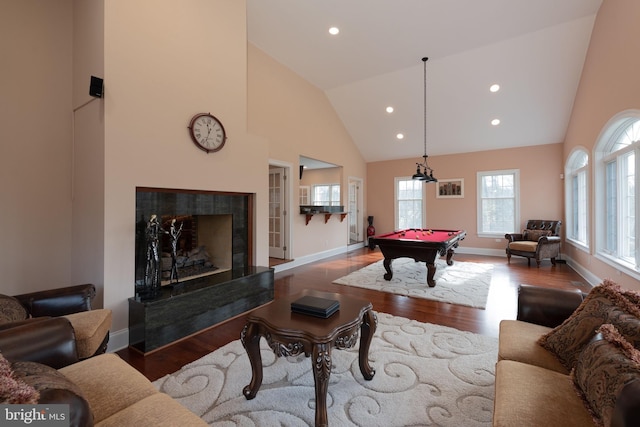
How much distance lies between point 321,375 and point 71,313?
2.08m

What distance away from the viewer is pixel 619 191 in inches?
163

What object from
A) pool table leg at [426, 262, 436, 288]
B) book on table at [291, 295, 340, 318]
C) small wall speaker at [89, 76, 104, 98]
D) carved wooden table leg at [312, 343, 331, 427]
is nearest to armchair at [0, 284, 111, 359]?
book on table at [291, 295, 340, 318]

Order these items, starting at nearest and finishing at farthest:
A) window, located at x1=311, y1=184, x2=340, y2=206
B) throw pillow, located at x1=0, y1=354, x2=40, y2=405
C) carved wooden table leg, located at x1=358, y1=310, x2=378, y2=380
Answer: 1. throw pillow, located at x1=0, y1=354, x2=40, y2=405
2. carved wooden table leg, located at x1=358, y1=310, x2=378, y2=380
3. window, located at x1=311, y1=184, x2=340, y2=206

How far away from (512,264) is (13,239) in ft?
27.7

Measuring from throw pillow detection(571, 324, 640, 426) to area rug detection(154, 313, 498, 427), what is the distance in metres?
0.76

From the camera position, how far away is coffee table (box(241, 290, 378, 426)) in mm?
1604

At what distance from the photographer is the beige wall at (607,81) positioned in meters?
3.27

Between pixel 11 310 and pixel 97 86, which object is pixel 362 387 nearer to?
pixel 11 310

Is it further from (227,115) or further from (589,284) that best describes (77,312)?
(589,284)

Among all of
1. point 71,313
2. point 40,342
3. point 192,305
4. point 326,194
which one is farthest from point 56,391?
point 326,194

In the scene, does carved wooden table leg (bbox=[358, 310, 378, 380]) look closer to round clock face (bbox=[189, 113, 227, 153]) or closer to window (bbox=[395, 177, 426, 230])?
round clock face (bbox=[189, 113, 227, 153])

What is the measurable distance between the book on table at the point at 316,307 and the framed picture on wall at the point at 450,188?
24.5 feet

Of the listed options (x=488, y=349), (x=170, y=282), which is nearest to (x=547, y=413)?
(x=488, y=349)

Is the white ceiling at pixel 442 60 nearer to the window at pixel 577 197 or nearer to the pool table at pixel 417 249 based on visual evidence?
the window at pixel 577 197
